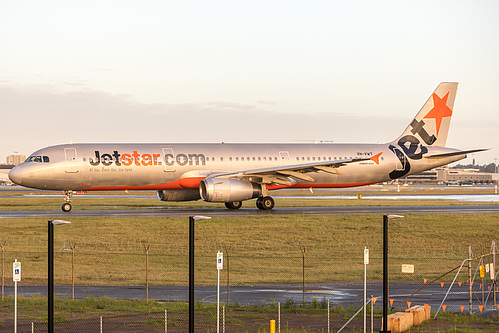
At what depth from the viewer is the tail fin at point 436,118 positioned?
193 feet

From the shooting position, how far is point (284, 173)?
162 ft

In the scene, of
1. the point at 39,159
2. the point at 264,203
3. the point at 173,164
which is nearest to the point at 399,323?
the point at 264,203

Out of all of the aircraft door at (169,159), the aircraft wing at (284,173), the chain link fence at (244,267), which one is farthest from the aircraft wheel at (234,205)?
the chain link fence at (244,267)

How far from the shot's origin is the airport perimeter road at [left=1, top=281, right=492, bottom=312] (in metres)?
30.0

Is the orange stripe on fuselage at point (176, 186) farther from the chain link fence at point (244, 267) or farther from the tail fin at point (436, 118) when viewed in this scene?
the tail fin at point (436, 118)

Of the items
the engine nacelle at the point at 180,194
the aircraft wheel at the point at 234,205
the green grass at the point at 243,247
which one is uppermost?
the engine nacelle at the point at 180,194

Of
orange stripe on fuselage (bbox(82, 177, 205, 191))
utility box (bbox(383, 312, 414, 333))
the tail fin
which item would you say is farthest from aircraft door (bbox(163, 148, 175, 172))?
utility box (bbox(383, 312, 414, 333))

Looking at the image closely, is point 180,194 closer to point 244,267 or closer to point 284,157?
point 284,157

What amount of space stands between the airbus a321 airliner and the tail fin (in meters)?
0.63

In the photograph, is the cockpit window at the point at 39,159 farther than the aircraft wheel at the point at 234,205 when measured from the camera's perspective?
No

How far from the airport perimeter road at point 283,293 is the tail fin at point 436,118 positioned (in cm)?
2486

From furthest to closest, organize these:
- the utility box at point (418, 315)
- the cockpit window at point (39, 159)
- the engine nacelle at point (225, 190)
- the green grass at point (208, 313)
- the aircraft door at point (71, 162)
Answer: the cockpit window at point (39, 159) < the aircraft door at point (71, 162) < the engine nacelle at point (225, 190) < the utility box at point (418, 315) < the green grass at point (208, 313)

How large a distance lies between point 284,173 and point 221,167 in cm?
507

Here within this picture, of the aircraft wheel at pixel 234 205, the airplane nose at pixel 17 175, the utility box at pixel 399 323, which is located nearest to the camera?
the utility box at pixel 399 323
